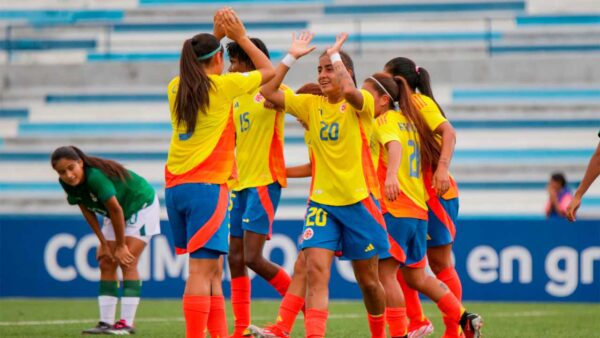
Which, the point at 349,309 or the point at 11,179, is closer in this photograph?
the point at 349,309

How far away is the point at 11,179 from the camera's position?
18344 mm

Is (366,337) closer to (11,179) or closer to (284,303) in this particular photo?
(284,303)

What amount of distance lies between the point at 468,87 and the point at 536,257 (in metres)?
5.65

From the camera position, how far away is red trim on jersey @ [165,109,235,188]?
6348 mm

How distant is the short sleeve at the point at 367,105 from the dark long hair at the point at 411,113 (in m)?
0.46

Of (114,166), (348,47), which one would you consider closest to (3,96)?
(348,47)

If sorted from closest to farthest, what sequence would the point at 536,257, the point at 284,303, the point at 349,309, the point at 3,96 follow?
1. the point at 284,303
2. the point at 349,309
3. the point at 536,257
4. the point at 3,96

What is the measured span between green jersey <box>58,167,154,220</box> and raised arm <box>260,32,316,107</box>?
2100mm

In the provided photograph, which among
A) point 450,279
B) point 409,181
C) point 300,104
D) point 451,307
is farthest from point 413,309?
point 300,104

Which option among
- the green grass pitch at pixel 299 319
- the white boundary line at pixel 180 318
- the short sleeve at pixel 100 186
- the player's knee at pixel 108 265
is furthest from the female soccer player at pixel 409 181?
the white boundary line at pixel 180 318

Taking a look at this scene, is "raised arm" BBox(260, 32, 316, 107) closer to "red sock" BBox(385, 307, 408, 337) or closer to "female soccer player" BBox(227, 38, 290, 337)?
"female soccer player" BBox(227, 38, 290, 337)

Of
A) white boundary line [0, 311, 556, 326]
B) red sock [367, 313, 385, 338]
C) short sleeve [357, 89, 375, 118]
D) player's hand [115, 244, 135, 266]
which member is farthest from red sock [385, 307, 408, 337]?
white boundary line [0, 311, 556, 326]

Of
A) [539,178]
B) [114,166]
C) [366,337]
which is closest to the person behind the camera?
[366,337]

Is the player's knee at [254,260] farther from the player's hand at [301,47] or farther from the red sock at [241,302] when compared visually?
the player's hand at [301,47]
